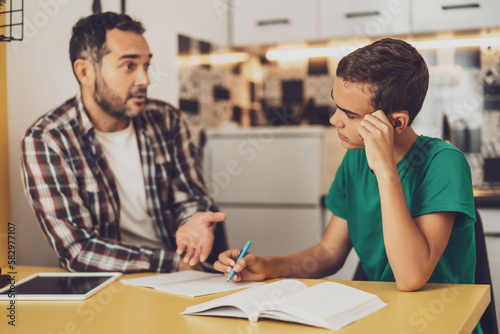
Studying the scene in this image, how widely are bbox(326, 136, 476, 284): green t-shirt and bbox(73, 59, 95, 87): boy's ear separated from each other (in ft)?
2.84

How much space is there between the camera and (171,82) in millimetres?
2568

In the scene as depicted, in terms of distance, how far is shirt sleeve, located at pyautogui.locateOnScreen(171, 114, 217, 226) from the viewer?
1.92 m

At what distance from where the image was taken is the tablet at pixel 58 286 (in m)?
1.14

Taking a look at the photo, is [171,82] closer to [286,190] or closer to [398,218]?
[286,190]

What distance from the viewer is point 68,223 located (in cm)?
154

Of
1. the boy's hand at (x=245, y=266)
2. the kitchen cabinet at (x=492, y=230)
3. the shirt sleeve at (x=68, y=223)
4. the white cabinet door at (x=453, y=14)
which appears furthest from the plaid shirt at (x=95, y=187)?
the white cabinet door at (x=453, y=14)

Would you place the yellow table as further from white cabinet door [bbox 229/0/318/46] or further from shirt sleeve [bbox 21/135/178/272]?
white cabinet door [bbox 229/0/318/46]

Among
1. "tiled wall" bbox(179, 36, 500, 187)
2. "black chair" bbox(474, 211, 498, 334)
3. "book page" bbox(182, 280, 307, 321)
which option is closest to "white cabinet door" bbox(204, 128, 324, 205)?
"tiled wall" bbox(179, 36, 500, 187)

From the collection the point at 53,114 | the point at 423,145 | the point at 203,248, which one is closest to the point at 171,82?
the point at 53,114

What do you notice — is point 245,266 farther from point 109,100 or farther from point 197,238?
point 109,100

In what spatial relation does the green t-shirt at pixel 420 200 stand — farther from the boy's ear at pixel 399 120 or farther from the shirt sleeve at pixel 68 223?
the shirt sleeve at pixel 68 223

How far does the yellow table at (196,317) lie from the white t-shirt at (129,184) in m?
0.66

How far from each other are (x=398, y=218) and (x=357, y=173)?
297mm

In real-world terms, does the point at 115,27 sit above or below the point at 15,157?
above
